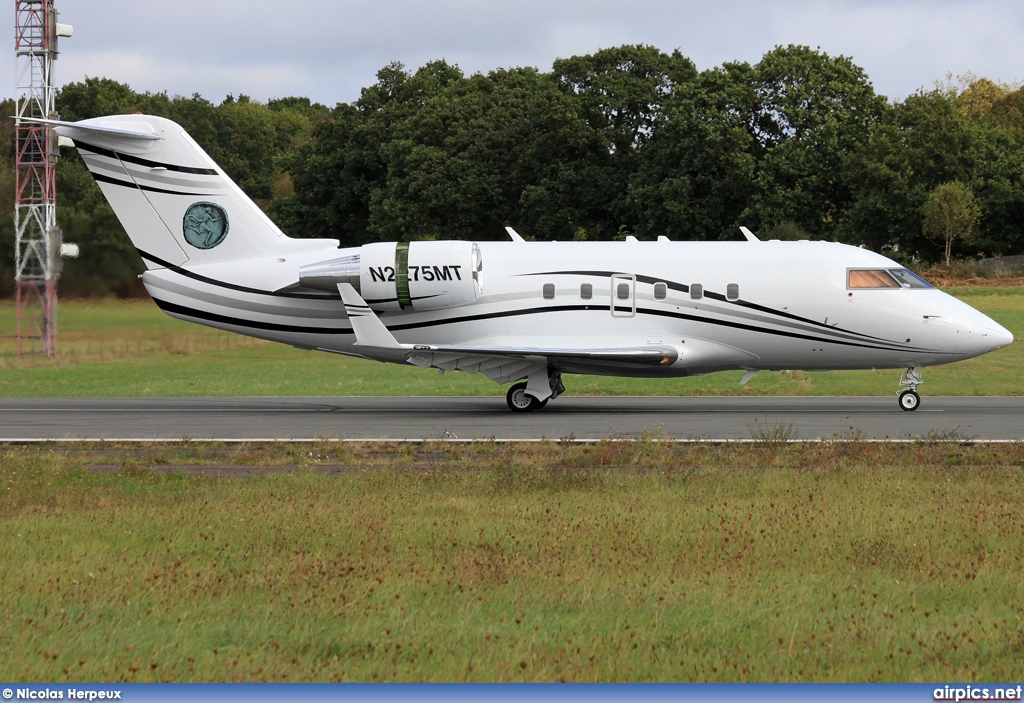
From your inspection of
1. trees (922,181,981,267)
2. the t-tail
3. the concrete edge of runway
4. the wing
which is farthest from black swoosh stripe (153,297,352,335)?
trees (922,181,981,267)

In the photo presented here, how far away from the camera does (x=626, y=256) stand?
2356 cm

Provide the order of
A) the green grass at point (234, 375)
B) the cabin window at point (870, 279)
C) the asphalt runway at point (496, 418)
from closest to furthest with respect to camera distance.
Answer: the asphalt runway at point (496, 418) → the cabin window at point (870, 279) → the green grass at point (234, 375)

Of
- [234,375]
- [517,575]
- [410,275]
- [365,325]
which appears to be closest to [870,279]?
[410,275]

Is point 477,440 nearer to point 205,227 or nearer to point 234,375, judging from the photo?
point 205,227

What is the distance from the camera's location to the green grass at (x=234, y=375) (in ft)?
98.8

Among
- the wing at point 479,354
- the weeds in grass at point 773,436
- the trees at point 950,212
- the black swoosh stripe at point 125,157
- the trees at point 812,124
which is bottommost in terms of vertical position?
the weeds in grass at point 773,436

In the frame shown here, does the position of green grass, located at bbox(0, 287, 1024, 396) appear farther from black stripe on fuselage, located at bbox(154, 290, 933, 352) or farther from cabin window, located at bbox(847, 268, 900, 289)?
cabin window, located at bbox(847, 268, 900, 289)

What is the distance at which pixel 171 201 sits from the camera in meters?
24.5

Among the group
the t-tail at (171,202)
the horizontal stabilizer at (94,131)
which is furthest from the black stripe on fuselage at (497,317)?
the horizontal stabilizer at (94,131)

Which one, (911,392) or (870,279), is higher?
(870,279)

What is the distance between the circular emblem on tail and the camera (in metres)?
24.4

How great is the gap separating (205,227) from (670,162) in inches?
1677

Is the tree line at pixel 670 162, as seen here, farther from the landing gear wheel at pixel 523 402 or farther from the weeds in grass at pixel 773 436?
the weeds in grass at pixel 773 436

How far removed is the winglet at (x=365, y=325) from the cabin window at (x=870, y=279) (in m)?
9.50
